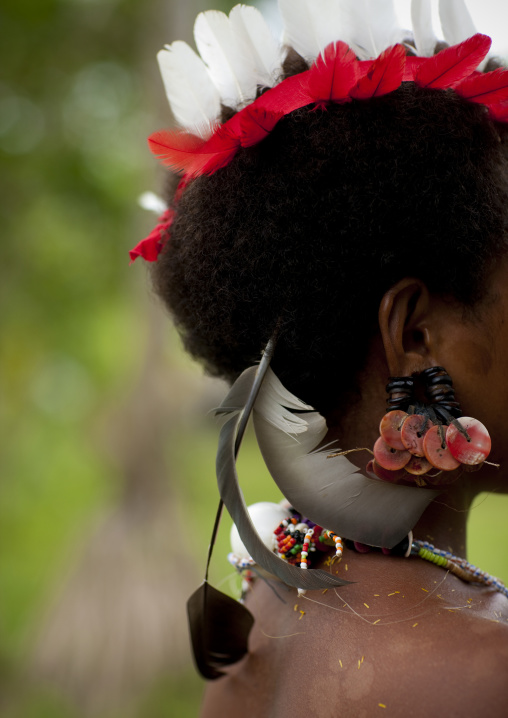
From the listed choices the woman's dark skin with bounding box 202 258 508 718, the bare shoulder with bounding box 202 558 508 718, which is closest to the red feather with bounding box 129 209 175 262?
the woman's dark skin with bounding box 202 258 508 718

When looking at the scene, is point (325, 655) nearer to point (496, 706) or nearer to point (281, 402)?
point (496, 706)

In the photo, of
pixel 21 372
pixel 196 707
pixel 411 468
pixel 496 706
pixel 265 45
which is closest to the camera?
pixel 496 706

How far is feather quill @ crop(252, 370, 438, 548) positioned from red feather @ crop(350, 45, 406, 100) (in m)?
0.57

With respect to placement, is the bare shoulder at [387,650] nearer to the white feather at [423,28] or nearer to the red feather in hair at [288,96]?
the red feather in hair at [288,96]

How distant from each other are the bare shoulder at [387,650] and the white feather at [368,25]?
3.24 feet

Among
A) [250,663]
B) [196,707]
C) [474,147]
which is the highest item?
[474,147]

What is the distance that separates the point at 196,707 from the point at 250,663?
336 centimetres

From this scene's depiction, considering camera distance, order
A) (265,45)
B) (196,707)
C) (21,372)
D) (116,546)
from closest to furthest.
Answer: (265,45), (196,707), (116,546), (21,372)

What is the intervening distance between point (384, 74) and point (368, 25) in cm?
15

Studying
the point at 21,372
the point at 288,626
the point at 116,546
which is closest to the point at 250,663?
the point at 288,626

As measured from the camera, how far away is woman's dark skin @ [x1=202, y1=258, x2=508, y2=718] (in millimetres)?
1082

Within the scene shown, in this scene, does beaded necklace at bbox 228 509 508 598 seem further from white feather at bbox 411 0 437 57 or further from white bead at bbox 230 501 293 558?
white feather at bbox 411 0 437 57

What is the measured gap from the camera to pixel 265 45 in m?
1.33

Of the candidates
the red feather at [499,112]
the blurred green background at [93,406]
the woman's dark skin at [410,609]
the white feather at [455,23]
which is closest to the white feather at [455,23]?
the white feather at [455,23]
